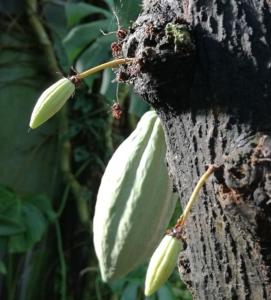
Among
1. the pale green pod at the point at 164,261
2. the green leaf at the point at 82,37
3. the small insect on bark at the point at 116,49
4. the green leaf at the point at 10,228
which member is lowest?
the pale green pod at the point at 164,261

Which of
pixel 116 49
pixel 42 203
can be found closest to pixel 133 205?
pixel 116 49

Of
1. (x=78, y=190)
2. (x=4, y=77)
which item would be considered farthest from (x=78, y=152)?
(x=4, y=77)

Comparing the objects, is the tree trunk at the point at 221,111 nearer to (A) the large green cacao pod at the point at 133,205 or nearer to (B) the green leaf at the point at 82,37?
(A) the large green cacao pod at the point at 133,205

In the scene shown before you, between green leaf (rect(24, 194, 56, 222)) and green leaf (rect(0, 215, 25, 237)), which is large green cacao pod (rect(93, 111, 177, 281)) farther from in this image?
green leaf (rect(24, 194, 56, 222))

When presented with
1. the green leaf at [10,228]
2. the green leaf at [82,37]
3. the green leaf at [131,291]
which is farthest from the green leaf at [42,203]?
the green leaf at [82,37]

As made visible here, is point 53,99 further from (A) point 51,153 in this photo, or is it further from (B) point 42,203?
(A) point 51,153

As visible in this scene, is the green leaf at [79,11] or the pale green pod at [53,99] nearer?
the pale green pod at [53,99]
